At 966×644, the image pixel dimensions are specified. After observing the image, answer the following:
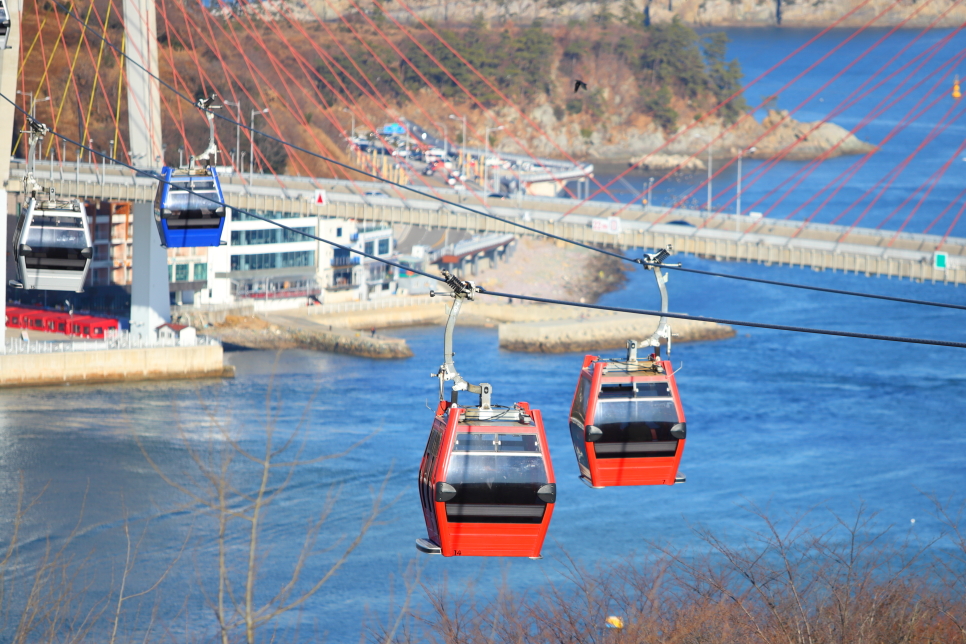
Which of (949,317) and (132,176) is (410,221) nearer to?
(132,176)

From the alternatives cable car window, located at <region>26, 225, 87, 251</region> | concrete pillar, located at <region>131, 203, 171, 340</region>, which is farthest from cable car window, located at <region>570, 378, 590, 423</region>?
concrete pillar, located at <region>131, 203, 171, 340</region>


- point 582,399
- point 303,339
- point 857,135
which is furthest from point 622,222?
point 857,135

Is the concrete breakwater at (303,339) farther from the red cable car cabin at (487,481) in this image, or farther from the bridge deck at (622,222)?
the red cable car cabin at (487,481)

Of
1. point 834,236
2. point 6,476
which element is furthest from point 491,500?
point 834,236

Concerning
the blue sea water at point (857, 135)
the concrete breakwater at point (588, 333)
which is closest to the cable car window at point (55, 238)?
the blue sea water at point (857, 135)

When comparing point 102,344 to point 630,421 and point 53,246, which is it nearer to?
point 53,246

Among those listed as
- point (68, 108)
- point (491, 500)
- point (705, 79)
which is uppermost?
point (705, 79)

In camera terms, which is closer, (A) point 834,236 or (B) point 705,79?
(A) point 834,236

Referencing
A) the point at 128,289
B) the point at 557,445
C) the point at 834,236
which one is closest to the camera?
the point at 557,445
